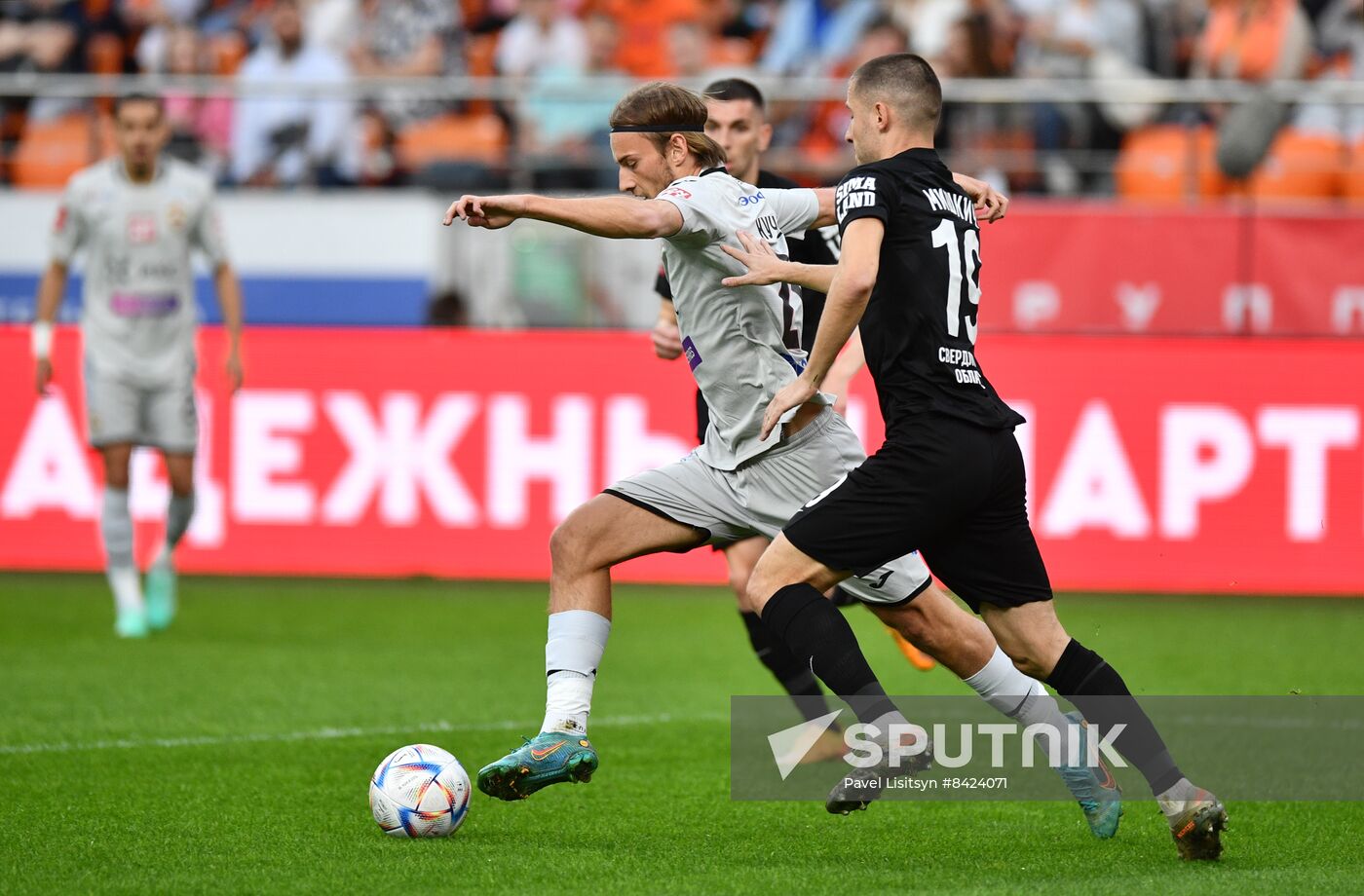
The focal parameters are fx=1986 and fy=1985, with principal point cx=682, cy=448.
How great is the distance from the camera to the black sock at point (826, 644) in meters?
5.09

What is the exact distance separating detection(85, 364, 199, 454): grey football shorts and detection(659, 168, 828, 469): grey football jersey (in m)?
5.22

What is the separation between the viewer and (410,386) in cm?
1197

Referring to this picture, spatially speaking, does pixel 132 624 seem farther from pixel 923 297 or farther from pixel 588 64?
pixel 588 64

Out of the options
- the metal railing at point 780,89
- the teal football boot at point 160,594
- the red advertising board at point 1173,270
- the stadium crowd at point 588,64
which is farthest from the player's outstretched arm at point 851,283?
the stadium crowd at point 588,64

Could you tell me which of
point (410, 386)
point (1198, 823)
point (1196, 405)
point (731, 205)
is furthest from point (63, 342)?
point (1198, 823)

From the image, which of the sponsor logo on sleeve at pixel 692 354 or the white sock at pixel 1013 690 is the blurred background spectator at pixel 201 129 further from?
the white sock at pixel 1013 690

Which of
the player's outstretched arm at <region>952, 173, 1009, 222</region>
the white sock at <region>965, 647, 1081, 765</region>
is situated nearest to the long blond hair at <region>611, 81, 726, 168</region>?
the player's outstretched arm at <region>952, 173, 1009, 222</region>

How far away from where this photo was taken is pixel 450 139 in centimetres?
1417

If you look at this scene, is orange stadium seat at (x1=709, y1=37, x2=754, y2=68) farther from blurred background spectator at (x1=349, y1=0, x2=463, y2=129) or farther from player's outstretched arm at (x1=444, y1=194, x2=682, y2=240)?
player's outstretched arm at (x1=444, y1=194, x2=682, y2=240)

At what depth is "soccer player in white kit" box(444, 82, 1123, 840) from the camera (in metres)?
5.43

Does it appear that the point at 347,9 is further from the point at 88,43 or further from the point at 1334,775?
the point at 1334,775

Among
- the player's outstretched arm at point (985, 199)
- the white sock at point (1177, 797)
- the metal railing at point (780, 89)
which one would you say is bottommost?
the white sock at point (1177, 797)

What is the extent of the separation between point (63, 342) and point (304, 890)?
811 cm

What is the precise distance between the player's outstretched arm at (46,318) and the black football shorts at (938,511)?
6.07 meters
